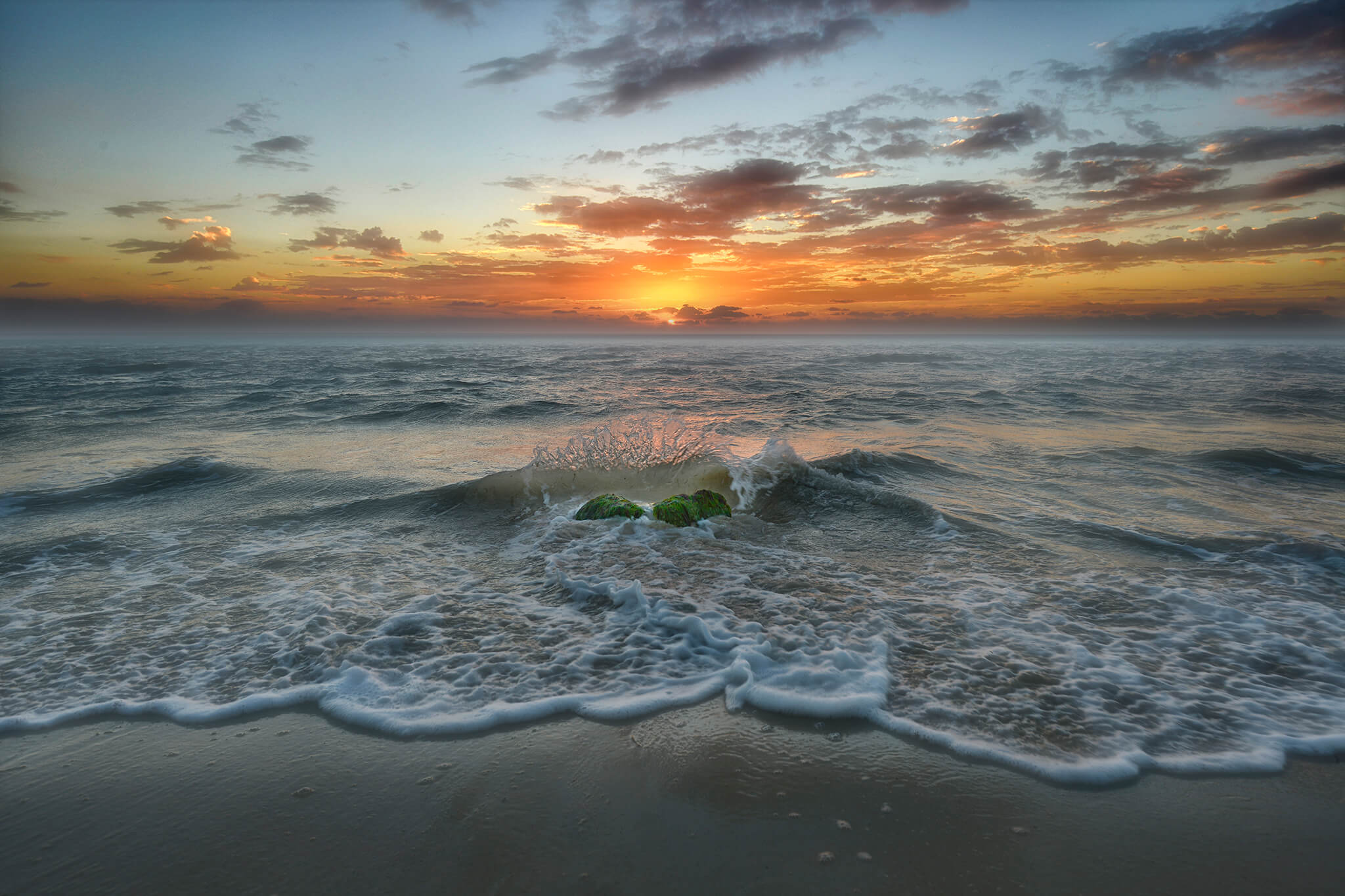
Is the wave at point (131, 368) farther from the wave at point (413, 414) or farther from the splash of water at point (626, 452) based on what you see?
the splash of water at point (626, 452)

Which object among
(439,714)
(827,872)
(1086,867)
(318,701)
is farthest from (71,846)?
(1086,867)

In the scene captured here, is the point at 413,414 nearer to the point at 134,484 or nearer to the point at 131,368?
the point at 134,484

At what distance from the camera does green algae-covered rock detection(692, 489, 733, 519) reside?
767 cm

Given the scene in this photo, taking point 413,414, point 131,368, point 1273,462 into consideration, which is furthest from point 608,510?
point 131,368

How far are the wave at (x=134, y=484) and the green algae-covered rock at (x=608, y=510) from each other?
6221 mm

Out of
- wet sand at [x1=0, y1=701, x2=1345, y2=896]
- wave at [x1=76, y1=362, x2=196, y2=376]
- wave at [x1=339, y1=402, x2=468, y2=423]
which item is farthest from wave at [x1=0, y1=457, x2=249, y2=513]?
wave at [x1=76, y1=362, x2=196, y2=376]

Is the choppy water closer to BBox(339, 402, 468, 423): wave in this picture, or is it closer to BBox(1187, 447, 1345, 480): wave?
BBox(1187, 447, 1345, 480): wave

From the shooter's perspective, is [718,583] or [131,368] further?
[131,368]

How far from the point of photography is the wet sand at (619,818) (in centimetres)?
236

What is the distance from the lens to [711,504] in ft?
25.6

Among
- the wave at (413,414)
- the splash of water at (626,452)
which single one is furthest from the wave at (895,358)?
the splash of water at (626,452)

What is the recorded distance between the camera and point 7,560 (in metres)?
6.06

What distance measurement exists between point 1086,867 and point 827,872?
1.06 metres

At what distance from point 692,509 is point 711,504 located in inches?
17.1
